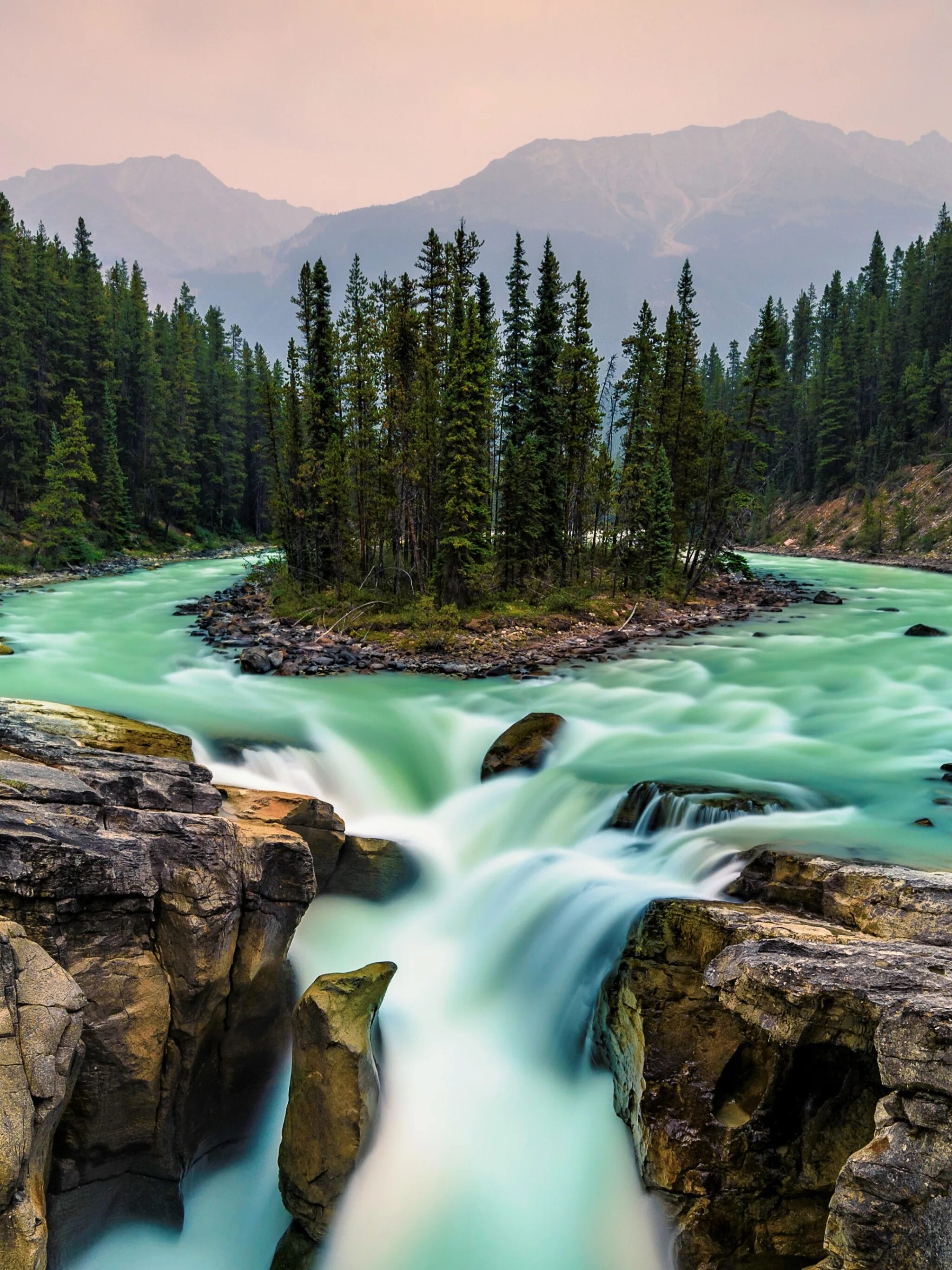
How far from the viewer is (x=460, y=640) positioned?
936 inches

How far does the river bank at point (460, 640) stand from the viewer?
2077 cm

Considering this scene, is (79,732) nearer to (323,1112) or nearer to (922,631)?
(323,1112)

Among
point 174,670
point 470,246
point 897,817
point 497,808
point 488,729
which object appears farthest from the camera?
point 470,246

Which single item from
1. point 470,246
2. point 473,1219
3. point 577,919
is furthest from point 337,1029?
point 470,246

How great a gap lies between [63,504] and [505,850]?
41.7m

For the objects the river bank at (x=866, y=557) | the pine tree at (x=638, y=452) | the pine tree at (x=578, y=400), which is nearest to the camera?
the pine tree at (x=578, y=400)

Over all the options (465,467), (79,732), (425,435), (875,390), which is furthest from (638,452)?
(875,390)

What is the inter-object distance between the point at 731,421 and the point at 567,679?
25.6 meters

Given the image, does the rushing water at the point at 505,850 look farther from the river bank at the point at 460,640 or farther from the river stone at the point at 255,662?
the river bank at the point at 460,640

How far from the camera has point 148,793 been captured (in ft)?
25.0

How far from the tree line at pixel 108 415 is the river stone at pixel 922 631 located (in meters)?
33.4

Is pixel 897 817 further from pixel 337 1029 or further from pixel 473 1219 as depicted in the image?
pixel 337 1029

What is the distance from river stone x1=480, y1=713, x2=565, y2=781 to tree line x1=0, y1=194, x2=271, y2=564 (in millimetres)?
32593

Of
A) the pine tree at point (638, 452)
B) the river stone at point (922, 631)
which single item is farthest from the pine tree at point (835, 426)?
the river stone at point (922, 631)
